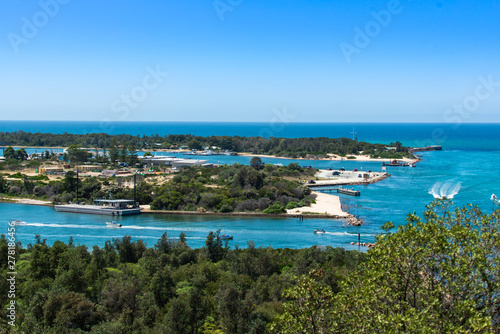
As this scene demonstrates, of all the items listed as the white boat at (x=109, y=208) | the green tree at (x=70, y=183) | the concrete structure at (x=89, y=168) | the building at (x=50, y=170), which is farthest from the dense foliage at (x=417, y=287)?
the concrete structure at (x=89, y=168)

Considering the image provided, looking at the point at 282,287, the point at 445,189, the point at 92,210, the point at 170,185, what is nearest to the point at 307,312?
the point at 282,287

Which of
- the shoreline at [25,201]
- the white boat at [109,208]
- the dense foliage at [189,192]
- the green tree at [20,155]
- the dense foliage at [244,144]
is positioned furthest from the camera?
the dense foliage at [244,144]

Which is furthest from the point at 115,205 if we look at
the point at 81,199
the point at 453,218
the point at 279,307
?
the point at 453,218

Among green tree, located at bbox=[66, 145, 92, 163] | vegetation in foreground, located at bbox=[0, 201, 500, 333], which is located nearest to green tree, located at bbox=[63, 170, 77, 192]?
vegetation in foreground, located at bbox=[0, 201, 500, 333]

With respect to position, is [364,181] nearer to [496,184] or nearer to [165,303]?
Answer: [496,184]

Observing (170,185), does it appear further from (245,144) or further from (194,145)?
(245,144)

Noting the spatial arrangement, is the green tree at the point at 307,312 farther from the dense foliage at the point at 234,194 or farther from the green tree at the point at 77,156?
the green tree at the point at 77,156

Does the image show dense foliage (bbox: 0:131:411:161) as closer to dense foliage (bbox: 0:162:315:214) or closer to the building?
the building
